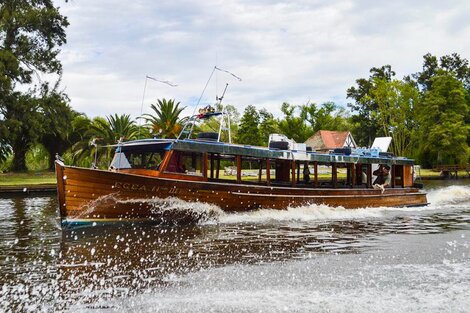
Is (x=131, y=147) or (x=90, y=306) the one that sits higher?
(x=131, y=147)

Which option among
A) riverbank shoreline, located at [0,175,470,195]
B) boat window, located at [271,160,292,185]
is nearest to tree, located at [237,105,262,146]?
riverbank shoreline, located at [0,175,470,195]

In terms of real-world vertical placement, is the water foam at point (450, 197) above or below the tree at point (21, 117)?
below

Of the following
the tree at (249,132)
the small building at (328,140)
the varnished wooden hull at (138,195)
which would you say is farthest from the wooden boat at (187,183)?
the small building at (328,140)

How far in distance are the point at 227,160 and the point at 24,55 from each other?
3322 centimetres

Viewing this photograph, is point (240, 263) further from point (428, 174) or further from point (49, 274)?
point (428, 174)

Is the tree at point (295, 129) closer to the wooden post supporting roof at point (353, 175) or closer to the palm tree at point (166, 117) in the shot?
the palm tree at point (166, 117)

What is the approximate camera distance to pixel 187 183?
15.2m

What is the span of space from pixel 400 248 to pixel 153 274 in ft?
21.5

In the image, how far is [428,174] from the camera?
6016 cm

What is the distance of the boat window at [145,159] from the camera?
15570mm

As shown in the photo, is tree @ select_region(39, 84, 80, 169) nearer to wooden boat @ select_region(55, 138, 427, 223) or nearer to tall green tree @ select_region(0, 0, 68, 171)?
tall green tree @ select_region(0, 0, 68, 171)

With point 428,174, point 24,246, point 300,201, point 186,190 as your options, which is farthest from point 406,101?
point 24,246

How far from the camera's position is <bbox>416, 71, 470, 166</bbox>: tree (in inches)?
2422

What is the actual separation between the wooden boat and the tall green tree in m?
27.2
